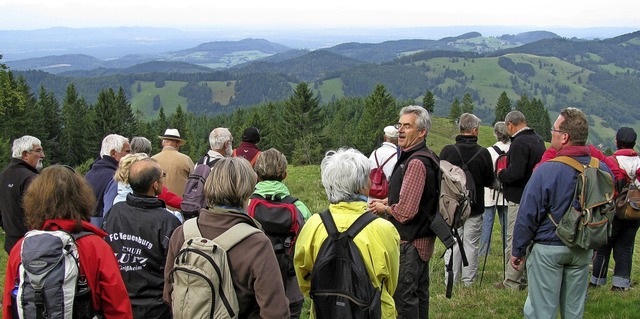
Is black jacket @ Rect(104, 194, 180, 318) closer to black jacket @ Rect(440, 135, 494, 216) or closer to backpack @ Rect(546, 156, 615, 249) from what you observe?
backpack @ Rect(546, 156, 615, 249)

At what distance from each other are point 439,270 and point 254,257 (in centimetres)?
634

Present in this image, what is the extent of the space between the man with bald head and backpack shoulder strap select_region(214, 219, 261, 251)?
3.43ft

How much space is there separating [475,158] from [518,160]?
0.57 meters

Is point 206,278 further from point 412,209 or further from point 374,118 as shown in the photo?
point 374,118

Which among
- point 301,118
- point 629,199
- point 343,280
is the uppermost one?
point 343,280

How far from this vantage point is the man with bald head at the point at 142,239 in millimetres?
4301

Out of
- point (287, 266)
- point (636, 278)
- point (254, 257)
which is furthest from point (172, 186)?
point (636, 278)

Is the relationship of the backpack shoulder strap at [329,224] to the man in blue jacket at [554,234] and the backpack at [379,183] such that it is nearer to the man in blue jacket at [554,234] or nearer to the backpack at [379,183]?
the man in blue jacket at [554,234]

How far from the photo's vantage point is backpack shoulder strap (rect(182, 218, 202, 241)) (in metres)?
3.54

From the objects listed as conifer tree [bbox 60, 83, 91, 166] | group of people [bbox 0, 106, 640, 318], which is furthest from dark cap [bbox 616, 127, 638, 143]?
conifer tree [bbox 60, 83, 91, 166]

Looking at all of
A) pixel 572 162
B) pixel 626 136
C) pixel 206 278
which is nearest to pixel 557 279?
pixel 572 162

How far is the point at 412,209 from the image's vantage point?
493 centimetres

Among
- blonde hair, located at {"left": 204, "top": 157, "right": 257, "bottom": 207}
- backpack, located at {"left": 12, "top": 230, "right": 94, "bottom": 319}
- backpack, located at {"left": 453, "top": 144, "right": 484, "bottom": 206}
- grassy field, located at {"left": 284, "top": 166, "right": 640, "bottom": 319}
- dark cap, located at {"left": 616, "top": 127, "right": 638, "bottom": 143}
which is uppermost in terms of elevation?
blonde hair, located at {"left": 204, "top": 157, "right": 257, "bottom": 207}

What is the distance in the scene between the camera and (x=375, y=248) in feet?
12.4
